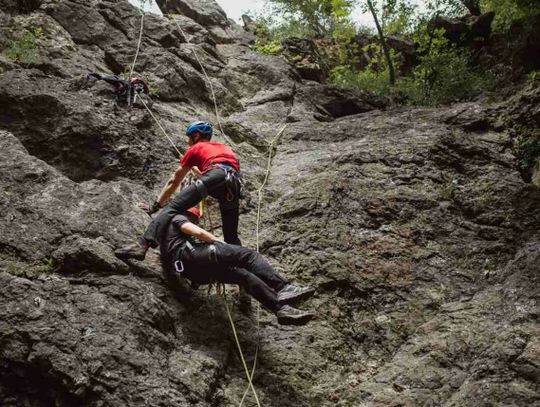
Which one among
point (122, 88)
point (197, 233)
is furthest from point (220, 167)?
point (122, 88)

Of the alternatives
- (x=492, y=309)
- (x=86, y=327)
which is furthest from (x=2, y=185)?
(x=492, y=309)

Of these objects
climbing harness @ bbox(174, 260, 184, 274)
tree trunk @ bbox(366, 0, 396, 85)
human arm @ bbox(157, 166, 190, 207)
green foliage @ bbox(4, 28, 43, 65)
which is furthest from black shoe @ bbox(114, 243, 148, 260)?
tree trunk @ bbox(366, 0, 396, 85)

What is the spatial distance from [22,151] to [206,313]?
322 centimetres

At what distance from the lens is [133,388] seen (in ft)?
14.7

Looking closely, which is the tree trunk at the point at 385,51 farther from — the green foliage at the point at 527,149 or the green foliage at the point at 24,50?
the green foliage at the point at 24,50

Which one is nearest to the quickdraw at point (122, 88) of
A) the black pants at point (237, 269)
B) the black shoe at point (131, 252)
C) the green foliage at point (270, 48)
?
the black shoe at point (131, 252)

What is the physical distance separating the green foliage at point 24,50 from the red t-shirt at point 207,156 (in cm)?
441

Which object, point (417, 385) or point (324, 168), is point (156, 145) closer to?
point (324, 168)

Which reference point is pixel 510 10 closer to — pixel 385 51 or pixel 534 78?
pixel 385 51

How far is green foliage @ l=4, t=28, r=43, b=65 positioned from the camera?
8899 mm

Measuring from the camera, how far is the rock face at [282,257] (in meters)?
4.68

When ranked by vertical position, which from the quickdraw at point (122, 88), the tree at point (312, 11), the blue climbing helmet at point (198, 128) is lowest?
the blue climbing helmet at point (198, 128)

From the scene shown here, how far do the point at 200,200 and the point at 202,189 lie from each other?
165 mm

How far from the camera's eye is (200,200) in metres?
6.10
